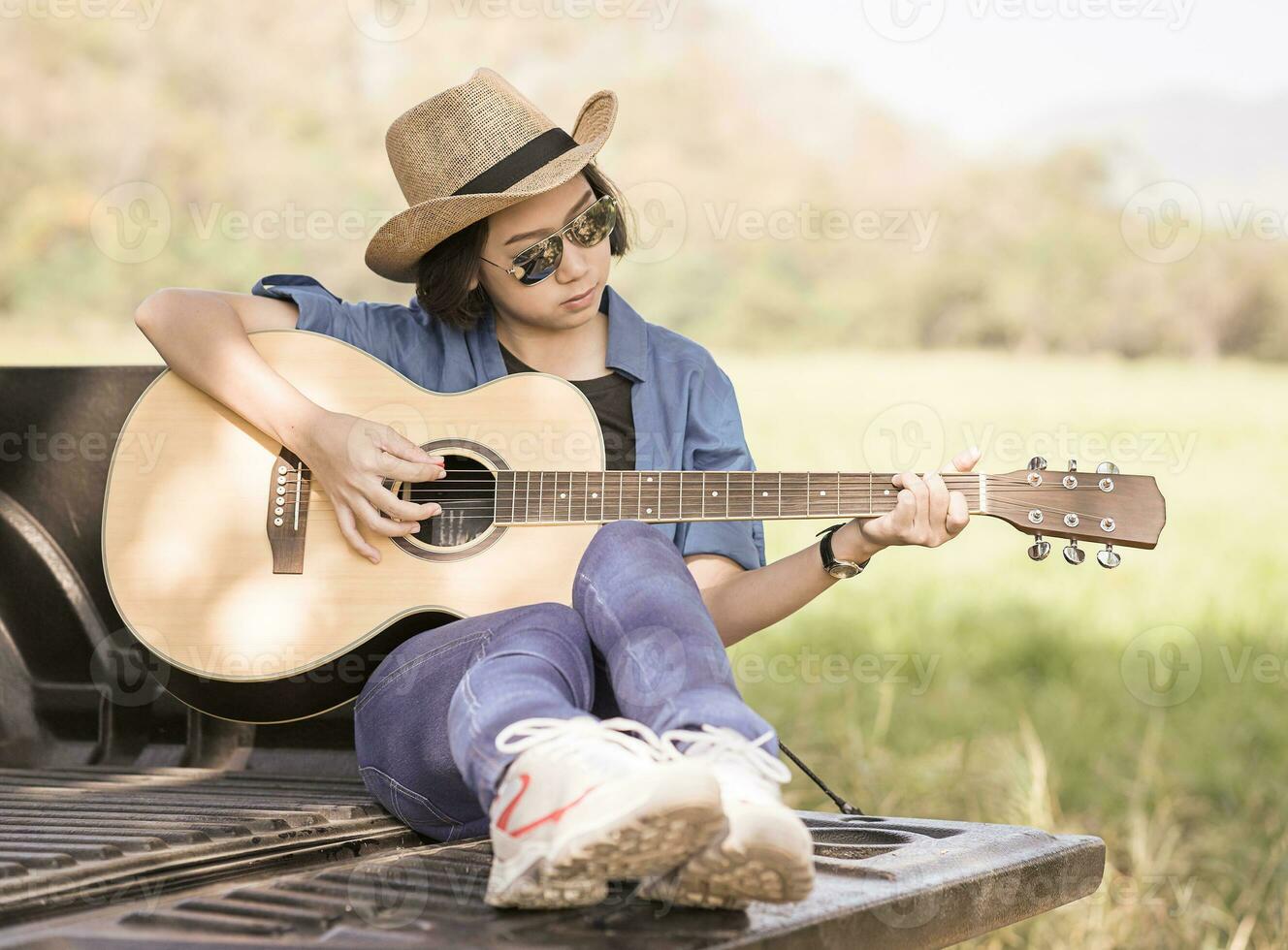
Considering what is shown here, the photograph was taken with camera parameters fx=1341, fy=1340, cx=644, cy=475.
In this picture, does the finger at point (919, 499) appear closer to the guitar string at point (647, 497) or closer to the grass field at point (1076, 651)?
the guitar string at point (647, 497)

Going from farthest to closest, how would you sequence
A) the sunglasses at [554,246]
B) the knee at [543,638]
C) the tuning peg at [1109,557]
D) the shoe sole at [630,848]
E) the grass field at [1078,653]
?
1. the grass field at [1078,653]
2. the sunglasses at [554,246]
3. the tuning peg at [1109,557]
4. the knee at [543,638]
5. the shoe sole at [630,848]

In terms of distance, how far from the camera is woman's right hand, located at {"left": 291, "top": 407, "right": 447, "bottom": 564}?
8.14 feet

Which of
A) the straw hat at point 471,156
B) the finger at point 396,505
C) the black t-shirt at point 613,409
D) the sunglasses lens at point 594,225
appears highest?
the straw hat at point 471,156

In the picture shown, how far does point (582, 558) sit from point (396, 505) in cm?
56

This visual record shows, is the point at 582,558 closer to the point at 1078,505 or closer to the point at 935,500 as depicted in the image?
the point at 935,500

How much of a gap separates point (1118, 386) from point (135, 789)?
683 centimetres

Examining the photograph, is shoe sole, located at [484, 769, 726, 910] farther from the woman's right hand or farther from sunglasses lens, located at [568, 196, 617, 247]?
sunglasses lens, located at [568, 196, 617, 247]

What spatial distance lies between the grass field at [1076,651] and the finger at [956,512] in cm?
176

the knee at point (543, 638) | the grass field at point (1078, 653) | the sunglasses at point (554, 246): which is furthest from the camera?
the grass field at point (1078, 653)

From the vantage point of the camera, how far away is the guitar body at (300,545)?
2502mm

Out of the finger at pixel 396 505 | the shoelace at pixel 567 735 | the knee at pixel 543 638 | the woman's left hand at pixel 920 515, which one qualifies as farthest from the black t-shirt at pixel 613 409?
the shoelace at pixel 567 735

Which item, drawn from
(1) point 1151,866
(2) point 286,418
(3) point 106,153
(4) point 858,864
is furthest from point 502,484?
(3) point 106,153

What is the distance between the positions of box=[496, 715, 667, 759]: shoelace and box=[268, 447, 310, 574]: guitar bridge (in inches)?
41.6

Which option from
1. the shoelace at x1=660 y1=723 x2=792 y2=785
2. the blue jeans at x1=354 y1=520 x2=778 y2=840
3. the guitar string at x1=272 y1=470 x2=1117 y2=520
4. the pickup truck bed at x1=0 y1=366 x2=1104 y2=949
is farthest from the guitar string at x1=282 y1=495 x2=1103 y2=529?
the shoelace at x1=660 y1=723 x2=792 y2=785
